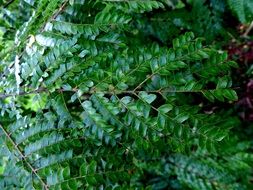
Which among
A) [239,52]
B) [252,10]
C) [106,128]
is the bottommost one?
[239,52]

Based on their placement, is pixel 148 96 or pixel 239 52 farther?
pixel 239 52

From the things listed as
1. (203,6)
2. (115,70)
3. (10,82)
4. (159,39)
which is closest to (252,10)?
(203,6)

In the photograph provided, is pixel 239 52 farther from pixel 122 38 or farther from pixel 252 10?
pixel 122 38

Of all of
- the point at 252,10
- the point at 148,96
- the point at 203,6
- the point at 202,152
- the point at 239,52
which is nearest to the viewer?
the point at 148,96

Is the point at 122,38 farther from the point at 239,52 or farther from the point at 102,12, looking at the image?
the point at 239,52

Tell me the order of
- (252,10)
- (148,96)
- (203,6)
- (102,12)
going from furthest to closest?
(203,6) < (252,10) < (102,12) < (148,96)

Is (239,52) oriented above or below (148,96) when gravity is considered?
below

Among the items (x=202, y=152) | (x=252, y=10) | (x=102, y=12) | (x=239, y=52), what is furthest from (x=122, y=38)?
(x=239, y=52)
